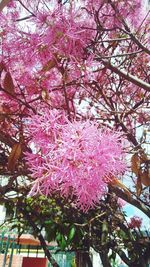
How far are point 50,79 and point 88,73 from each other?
0.78 feet

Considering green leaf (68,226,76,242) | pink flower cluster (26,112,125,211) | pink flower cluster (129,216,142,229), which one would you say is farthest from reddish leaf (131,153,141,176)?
pink flower cluster (129,216,142,229)

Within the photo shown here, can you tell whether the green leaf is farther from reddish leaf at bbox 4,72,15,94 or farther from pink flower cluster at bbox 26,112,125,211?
pink flower cluster at bbox 26,112,125,211

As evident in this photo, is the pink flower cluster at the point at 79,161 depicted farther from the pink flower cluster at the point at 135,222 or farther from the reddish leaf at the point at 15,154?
the pink flower cluster at the point at 135,222

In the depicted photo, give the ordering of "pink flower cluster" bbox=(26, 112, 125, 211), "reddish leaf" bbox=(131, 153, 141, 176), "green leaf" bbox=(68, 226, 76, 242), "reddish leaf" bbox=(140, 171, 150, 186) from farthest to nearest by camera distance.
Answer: "green leaf" bbox=(68, 226, 76, 242) → "reddish leaf" bbox=(140, 171, 150, 186) → "reddish leaf" bbox=(131, 153, 141, 176) → "pink flower cluster" bbox=(26, 112, 125, 211)

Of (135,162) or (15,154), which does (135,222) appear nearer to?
(135,162)

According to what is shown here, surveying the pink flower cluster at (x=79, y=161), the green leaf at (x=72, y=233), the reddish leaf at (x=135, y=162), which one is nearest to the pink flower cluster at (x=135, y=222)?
the green leaf at (x=72, y=233)

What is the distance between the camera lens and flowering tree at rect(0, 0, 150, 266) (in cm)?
102

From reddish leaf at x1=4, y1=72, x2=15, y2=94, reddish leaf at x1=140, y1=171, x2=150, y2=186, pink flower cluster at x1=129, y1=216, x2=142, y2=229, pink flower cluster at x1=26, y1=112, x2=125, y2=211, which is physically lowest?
pink flower cluster at x1=26, y1=112, x2=125, y2=211

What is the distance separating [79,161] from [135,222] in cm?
224

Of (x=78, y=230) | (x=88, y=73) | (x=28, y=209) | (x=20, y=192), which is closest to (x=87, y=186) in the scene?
(x=88, y=73)

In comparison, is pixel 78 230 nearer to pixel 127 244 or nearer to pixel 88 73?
pixel 127 244

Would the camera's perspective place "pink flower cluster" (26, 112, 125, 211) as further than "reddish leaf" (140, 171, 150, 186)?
No

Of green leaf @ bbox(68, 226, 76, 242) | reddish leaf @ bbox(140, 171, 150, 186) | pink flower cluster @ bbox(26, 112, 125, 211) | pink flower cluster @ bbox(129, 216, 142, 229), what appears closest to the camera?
pink flower cluster @ bbox(26, 112, 125, 211)

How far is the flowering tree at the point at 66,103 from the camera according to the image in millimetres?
1022
